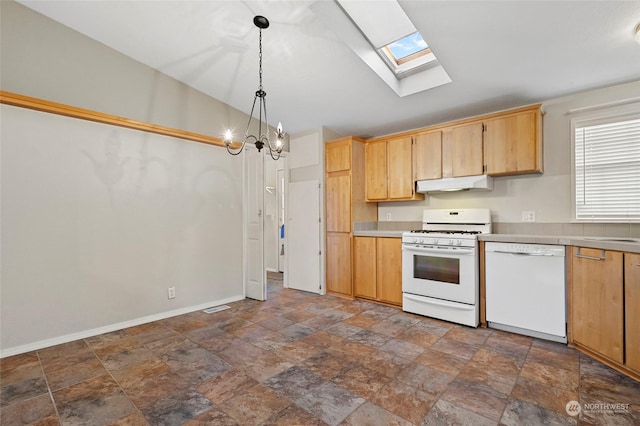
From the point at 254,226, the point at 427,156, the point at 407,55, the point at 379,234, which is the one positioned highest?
the point at 407,55

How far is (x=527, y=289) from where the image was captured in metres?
2.85

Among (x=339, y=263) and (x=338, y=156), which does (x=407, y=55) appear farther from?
(x=339, y=263)

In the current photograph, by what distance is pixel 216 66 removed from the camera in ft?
11.1

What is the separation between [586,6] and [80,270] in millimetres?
4766

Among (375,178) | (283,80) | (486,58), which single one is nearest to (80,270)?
(283,80)

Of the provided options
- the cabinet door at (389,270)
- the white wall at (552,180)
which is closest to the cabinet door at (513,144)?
the white wall at (552,180)

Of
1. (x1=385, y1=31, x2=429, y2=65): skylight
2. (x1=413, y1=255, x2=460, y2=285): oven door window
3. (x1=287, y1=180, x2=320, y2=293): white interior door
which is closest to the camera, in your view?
(x1=385, y1=31, x2=429, y2=65): skylight

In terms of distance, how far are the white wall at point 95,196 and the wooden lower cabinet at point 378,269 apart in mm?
1927

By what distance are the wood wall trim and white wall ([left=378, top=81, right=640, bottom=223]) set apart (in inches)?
147

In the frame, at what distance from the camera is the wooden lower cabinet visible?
3.82m

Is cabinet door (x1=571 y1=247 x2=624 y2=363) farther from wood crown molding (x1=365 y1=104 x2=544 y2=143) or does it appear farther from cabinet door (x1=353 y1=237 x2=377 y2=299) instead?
cabinet door (x1=353 y1=237 x2=377 y2=299)

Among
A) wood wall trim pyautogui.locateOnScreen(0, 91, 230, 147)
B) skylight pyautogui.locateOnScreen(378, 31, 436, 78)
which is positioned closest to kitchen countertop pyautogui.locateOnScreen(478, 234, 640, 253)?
skylight pyautogui.locateOnScreen(378, 31, 436, 78)

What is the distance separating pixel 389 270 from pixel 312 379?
2.04 m

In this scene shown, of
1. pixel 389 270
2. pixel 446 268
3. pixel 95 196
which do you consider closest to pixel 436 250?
pixel 446 268
